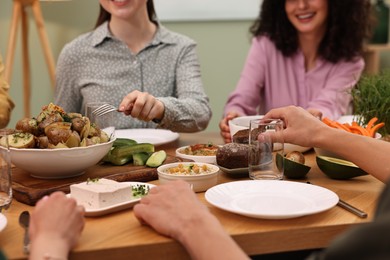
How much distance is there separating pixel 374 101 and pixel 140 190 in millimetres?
923

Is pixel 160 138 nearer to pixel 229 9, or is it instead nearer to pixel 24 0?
pixel 24 0

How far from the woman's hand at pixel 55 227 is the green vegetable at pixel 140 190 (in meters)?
0.19

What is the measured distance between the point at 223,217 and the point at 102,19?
161 centimetres

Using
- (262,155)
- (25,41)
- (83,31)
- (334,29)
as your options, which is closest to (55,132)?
(262,155)

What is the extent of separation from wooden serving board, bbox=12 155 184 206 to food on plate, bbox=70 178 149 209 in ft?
0.41

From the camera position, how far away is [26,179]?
4.71 feet

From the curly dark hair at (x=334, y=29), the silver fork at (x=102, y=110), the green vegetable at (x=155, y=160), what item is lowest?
the green vegetable at (x=155, y=160)

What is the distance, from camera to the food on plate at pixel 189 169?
54.4 inches

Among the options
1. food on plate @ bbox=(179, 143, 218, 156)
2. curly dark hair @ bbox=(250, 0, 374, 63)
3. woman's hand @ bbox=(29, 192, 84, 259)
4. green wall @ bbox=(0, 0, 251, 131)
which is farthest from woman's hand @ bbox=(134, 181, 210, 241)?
green wall @ bbox=(0, 0, 251, 131)

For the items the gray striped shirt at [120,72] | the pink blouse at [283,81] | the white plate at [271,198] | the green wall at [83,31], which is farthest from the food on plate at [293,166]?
the green wall at [83,31]

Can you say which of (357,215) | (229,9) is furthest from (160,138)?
(229,9)

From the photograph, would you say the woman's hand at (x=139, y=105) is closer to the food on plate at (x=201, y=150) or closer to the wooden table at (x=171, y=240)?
the food on plate at (x=201, y=150)

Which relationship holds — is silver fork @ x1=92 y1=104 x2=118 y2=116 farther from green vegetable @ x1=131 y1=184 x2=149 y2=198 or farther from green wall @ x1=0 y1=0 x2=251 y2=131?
green wall @ x1=0 y1=0 x2=251 y2=131

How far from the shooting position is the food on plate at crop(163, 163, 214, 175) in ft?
4.53
